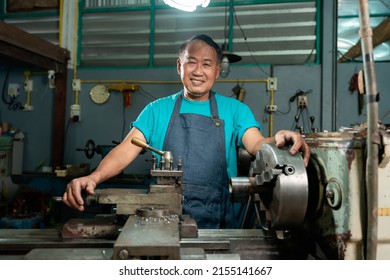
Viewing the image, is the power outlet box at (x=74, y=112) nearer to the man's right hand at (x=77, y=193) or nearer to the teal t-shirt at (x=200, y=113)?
the teal t-shirt at (x=200, y=113)

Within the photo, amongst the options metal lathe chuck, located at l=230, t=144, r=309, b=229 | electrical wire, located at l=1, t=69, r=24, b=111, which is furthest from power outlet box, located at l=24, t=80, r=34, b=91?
metal lathe chuck, located at l=230, t=144, r=309, b=229

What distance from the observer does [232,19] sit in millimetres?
2760

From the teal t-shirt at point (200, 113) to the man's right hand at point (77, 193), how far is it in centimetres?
44

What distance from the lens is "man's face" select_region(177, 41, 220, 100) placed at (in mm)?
1207

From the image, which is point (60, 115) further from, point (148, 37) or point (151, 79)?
point (148, 37)

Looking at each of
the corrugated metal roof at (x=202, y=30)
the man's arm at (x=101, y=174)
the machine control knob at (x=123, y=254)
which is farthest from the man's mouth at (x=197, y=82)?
the corrugated metal roof at (x=202, y=30)

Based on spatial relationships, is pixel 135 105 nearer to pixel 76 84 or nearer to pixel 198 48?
pixel 76 84

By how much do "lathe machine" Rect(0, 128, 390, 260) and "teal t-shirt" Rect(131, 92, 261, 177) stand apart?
0.41 metres

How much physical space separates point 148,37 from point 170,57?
0.29 metres

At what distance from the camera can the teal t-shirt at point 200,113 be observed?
1.26 meters

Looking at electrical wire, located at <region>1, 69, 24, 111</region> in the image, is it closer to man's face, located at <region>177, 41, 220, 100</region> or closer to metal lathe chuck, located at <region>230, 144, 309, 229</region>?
man's face, located at <region>177, 41, 220, 100</region>

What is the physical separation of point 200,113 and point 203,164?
0.22m

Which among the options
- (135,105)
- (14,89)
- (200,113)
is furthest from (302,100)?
(14,89)

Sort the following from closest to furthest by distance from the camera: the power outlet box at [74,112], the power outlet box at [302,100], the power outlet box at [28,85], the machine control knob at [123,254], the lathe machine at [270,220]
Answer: the machine control knob at [123,254], the lathe machine at [270,220], the power outlet box at [302,100], the power outlet box at [74,112], the power outlet box at [28,85]
